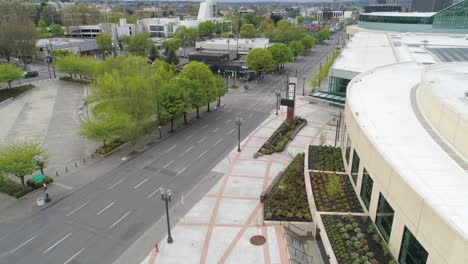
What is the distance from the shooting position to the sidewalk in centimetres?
2620

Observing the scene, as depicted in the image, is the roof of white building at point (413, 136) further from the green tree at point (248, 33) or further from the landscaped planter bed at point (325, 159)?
the green tree at point (248, 33)

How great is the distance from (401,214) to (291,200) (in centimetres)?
1221

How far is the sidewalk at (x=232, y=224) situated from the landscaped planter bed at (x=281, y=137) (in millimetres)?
960

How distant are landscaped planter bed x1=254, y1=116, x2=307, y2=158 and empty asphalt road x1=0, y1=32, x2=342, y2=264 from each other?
14.9 feet

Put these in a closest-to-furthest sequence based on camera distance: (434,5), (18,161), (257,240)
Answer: (257,240) < (18,161) < (434,5)

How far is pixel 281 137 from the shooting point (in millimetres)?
47781

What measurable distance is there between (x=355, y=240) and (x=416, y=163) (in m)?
6.66

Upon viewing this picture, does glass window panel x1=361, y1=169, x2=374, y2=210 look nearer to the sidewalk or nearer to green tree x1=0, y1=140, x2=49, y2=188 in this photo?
the sidewalk

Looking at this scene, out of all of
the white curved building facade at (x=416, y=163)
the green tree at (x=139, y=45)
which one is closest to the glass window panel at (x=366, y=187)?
the white curved building facade at (x=416, y=163)

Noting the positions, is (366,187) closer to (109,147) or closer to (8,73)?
(109,147)

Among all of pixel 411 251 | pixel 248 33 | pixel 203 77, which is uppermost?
pixel 248 33

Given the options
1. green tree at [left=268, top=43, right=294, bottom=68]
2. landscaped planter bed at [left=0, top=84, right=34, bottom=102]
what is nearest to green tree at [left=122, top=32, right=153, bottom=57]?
landscaped planter bed at [left=0, top=84, right=34, bottom=102]

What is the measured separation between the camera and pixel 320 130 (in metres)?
51.1

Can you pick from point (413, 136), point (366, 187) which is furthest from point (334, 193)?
point (413, 136)
